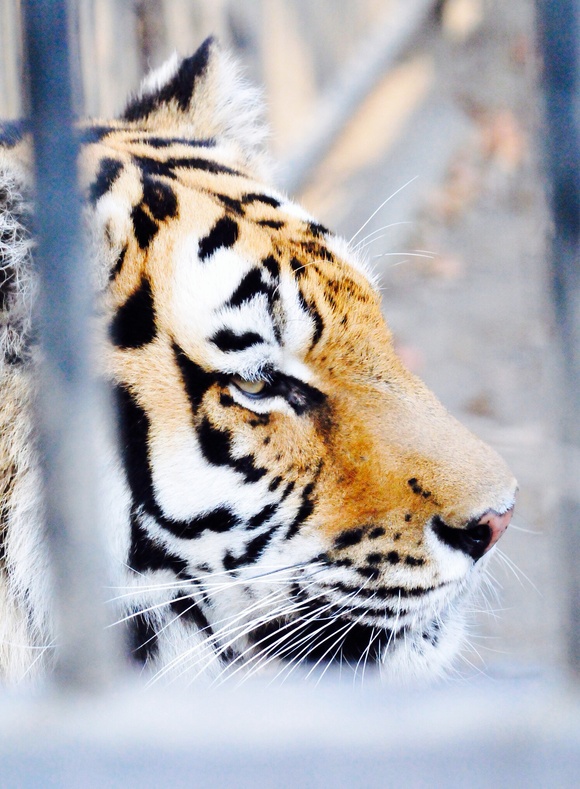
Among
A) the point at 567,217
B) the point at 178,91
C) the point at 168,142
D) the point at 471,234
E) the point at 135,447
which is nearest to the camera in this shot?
the point at 567,217

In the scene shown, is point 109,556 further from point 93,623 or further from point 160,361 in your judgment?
point 93,623

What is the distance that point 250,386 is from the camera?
5.23 feet

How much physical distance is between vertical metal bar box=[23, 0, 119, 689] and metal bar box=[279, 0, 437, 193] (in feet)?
11.9

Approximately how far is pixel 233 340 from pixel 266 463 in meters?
→ 0.23

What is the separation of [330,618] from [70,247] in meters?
1.06

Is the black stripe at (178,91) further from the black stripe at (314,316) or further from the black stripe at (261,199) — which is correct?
the black stripe at (314,316)

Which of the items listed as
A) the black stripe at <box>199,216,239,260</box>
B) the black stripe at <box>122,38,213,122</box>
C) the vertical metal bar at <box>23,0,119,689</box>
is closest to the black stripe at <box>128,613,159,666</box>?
the black stripe at <box>199,216,239,260</box>

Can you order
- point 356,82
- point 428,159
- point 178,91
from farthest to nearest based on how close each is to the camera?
point 428,159, point 356,82, point 178,91

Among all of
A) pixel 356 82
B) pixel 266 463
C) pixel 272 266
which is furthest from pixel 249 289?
pixel 356 82

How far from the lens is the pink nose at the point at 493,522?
1553 mm

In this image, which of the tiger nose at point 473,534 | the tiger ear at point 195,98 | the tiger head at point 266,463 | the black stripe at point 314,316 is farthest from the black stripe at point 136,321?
the tiger ear at point 195,98

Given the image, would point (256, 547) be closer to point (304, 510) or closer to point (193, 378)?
point (304, 510)

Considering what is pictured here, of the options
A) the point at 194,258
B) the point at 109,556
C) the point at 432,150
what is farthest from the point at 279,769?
the point at 432,150

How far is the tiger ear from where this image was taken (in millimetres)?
2205
